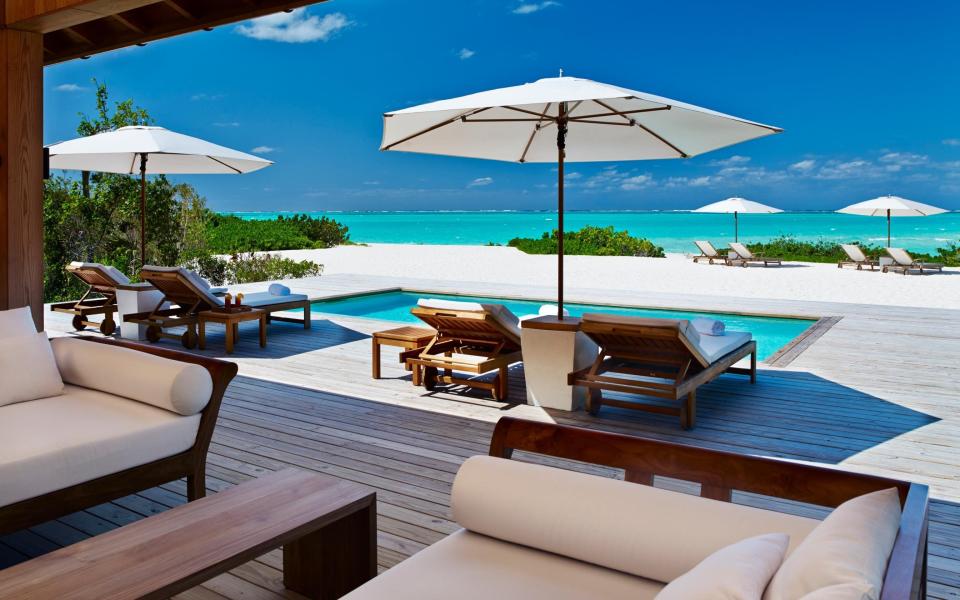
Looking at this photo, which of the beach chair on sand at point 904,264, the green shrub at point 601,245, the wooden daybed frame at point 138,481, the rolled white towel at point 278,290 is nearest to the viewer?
the wooden daybed frame at point 138,481

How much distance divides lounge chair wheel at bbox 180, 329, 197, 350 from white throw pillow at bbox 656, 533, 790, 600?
616cm

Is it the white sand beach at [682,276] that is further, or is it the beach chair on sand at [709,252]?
the beach chair on sand at [709,252]

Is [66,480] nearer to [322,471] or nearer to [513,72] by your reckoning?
[322,471]

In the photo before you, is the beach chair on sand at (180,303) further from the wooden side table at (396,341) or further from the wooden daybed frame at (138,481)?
the wooden daybed frame at (138,481)

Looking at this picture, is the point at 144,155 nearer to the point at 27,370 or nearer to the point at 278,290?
the point at 278,290

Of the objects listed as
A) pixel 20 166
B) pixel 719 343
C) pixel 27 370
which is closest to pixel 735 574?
pixel 27 370

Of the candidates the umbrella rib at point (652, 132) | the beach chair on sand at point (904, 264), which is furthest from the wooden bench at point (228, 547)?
the beach chair on sand at point (904, 264)

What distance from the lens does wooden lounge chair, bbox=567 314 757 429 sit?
14.2 ft

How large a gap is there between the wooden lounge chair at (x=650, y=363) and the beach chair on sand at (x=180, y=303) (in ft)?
12.1

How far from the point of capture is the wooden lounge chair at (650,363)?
14.2ft

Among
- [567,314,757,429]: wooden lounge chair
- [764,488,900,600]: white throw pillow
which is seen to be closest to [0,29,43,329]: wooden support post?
[567,314,757,429]: wooden lounge chair

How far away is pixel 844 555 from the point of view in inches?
48.6

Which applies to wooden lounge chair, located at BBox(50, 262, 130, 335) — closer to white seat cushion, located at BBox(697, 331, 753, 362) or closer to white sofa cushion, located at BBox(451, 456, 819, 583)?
white seat cushion, located at BBox(697, 331, 753, 362)

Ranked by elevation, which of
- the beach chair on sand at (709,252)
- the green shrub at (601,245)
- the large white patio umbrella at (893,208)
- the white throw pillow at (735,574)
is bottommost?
the white throw pillow at (735,574)
